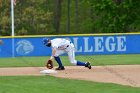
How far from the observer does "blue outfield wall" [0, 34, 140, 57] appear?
30.6m

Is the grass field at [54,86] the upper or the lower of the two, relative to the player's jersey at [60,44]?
lower

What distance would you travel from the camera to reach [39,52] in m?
31.0

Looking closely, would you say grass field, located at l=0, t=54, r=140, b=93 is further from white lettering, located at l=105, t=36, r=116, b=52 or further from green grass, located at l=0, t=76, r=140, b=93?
white lettering, located at l=105, t=36, r=116, b=52

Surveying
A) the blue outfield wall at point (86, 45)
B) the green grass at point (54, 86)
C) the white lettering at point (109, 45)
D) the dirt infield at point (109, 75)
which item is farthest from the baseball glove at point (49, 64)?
the white lettering at point (109, 45)

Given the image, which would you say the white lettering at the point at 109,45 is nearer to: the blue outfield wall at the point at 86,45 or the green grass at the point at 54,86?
the blue outfield wall at the point at 86,45

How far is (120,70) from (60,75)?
3154 mm

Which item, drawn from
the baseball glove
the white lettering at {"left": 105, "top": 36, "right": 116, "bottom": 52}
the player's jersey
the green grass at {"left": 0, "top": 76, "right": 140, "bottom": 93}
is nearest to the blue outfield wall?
the white lettering at {"left": 105, "top": 36, "right": 116, "bottom": 52}

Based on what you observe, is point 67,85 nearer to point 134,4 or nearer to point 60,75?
point 60,75

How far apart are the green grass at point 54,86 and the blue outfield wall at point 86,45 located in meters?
14.6

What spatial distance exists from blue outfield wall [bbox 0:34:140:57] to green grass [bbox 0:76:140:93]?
14.6 metres

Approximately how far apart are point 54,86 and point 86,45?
1753 centimetres

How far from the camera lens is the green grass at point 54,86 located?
13117 mm

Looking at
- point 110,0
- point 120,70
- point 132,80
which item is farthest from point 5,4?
point 132,80

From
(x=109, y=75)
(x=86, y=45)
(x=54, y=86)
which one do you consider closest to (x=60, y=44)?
(x=109, y=75)
